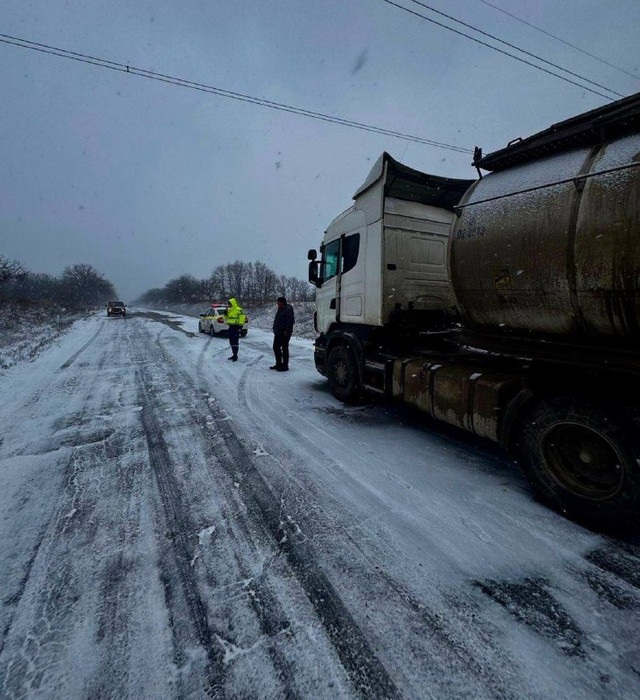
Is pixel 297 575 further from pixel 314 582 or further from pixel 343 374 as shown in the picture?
pixel 343 374

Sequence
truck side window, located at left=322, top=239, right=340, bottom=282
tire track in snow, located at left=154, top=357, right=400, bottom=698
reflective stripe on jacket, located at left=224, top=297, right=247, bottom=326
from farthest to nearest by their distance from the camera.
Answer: reflective stripe on jacket, located at left=224, top=297, right=247, bottom=326, truck side window, located at left=322, top=239, right=340, bottom=282, tire track in snow, located at left=154, top=357, right=400, bottom=698

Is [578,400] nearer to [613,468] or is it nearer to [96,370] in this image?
[613,468]

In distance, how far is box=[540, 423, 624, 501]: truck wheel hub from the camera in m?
2.43

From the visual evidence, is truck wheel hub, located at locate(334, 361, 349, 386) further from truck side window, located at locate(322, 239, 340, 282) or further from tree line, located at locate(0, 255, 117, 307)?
tree line, located at locate(0, 255, 117, 307)

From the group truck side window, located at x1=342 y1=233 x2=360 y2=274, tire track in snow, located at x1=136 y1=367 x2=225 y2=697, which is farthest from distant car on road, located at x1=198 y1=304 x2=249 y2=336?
tire track in snow, located at x1=136 y1=367 x2=225 y2=697

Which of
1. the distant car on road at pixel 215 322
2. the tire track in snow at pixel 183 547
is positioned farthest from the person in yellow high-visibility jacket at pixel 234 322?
the distant car on road at pixel 215 322

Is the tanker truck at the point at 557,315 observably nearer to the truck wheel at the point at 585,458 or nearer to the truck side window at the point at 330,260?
the truck wheel at the point at 585,458

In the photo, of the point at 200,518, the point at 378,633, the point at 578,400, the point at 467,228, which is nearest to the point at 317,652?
the point at 378,633

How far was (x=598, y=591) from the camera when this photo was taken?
194cm

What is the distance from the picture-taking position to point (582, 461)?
8.55 feet

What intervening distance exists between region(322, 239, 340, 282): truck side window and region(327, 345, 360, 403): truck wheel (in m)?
1.35

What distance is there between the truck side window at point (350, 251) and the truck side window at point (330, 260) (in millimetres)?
224

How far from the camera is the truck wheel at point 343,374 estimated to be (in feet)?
17.5

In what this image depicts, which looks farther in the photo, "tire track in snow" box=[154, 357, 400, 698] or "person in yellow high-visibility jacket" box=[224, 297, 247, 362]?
"person in yellow high-visibility jacket" box=[224, 297, 247, 362]
